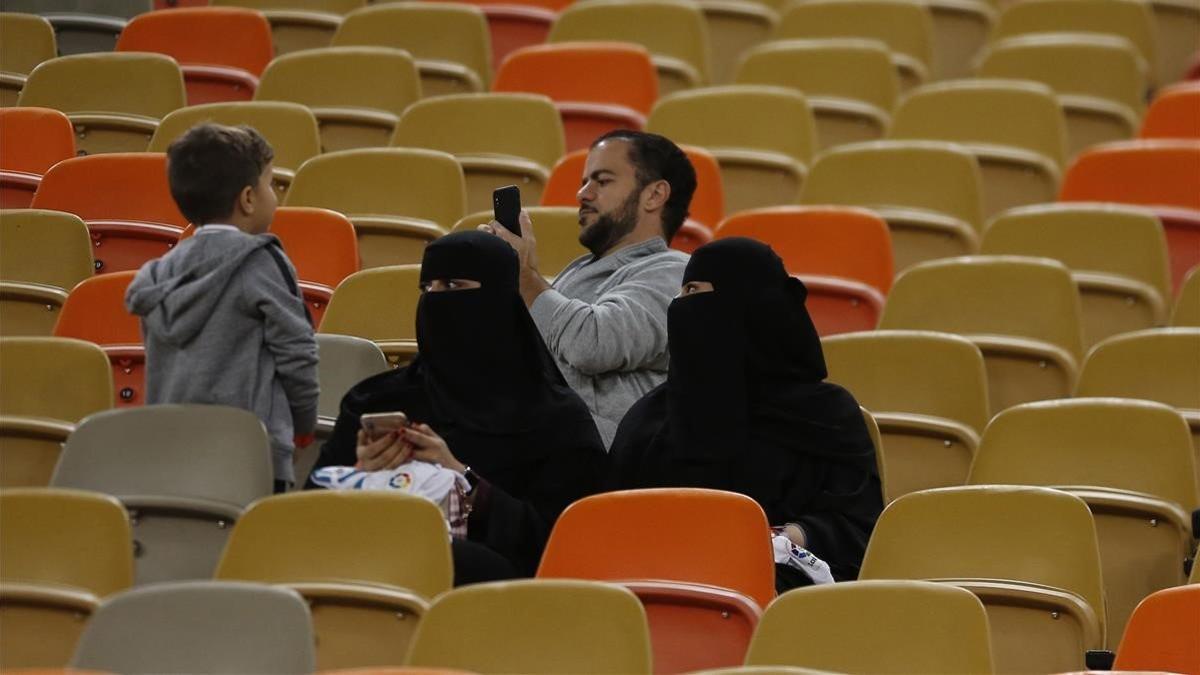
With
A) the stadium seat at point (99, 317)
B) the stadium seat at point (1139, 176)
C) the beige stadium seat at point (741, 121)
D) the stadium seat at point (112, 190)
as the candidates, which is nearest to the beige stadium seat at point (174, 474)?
the stadium seat at point (99, 317)

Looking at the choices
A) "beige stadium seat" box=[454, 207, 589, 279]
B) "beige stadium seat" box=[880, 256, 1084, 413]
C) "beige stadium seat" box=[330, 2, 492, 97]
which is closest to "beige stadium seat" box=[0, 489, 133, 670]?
"beige stadium seat" box=[454, 207, 589, 279]

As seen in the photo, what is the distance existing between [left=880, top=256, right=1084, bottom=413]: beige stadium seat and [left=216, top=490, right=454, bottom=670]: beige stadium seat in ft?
7.08

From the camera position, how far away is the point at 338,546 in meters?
3.90

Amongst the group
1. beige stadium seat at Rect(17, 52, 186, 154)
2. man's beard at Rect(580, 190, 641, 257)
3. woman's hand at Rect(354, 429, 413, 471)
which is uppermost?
man's beard at Rect(580, 190, 641, 257)

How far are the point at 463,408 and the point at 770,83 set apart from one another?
12.0 feet

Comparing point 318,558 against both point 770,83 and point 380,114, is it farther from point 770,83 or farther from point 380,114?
point 770,83

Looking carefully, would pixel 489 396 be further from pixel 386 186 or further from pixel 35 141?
pixel 35 141

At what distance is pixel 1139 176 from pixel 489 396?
126 inches

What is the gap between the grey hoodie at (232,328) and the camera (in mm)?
4121

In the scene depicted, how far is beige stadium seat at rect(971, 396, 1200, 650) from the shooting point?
15.4 ft

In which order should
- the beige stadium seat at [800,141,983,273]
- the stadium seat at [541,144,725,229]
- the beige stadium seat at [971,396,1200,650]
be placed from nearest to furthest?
the beige stadium seat at [971,396,1200,650]
the stadium seat at [541,144,725,229]
the beige stadium seat at [800,141,983,273]

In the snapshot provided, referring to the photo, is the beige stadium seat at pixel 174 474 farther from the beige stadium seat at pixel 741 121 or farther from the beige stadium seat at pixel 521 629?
the beige stadium seat at pixel 741 121

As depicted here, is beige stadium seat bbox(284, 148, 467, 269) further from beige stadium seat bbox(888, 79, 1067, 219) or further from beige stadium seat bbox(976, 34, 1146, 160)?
beige stadium seat bbox(976, 34, 1146, 160)

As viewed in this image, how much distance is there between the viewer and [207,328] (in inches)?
163
